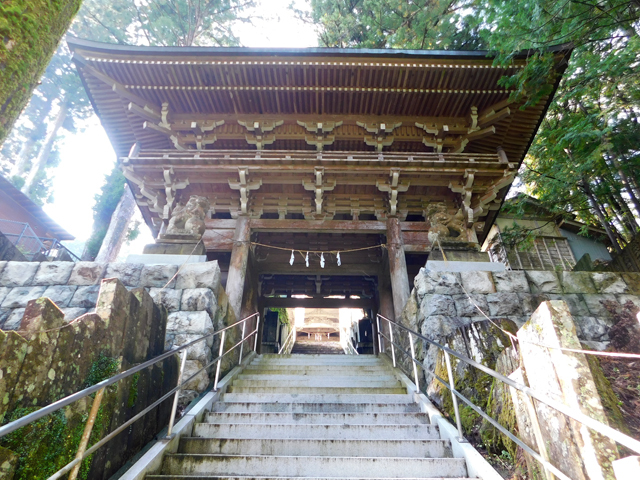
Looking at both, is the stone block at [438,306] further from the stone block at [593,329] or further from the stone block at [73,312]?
the stone block at [73,312]

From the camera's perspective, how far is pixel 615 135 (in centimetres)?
766

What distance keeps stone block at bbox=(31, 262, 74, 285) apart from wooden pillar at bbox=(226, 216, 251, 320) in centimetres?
264

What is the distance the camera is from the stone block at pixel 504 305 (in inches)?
195

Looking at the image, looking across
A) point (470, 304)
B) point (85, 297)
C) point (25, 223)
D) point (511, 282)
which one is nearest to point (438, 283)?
point (470, 304)

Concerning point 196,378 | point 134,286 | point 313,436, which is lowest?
point 313,436

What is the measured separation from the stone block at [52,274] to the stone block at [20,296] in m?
0.13

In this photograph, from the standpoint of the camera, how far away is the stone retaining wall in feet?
15.1

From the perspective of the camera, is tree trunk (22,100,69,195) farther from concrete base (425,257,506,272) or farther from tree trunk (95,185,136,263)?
concrete base (425,257,506,272)

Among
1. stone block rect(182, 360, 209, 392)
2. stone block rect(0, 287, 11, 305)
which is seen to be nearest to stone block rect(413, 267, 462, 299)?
stone block rect(182, 360, 209, 392)

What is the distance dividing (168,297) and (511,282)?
17.8 feet

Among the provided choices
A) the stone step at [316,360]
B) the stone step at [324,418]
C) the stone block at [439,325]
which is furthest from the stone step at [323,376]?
the stone step at [324,418]

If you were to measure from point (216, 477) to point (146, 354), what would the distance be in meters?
1.23

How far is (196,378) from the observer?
4.02 m

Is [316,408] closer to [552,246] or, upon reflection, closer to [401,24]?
[401,24]
